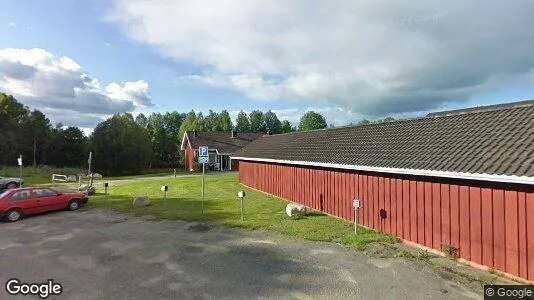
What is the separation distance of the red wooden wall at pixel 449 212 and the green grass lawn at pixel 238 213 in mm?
746

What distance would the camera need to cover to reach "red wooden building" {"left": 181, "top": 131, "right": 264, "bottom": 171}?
176 feet

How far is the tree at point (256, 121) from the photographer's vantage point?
113700 millimetres

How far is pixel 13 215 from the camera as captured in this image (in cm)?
1881

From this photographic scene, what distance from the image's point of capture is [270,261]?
10.4 metres

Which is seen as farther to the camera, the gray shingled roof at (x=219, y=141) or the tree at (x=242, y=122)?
the tree at (x=242, y=122)

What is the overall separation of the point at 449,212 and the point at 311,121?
360 ft

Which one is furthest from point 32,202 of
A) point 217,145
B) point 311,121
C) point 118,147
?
point 311,121

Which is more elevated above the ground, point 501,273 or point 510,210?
point 510,210

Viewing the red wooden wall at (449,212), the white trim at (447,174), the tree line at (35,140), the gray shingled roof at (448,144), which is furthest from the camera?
the tree line at (35,140)

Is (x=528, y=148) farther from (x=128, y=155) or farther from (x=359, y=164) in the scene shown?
(x=128, y=155)

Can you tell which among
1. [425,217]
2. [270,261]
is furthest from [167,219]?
[425,217]

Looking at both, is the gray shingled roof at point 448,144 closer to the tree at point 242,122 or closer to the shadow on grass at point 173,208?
the shadow on grass at point 173,208

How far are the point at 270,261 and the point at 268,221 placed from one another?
16.6 feet

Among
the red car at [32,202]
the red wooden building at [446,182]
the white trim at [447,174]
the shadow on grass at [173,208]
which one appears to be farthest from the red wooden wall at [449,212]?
the red car at [32,202]
